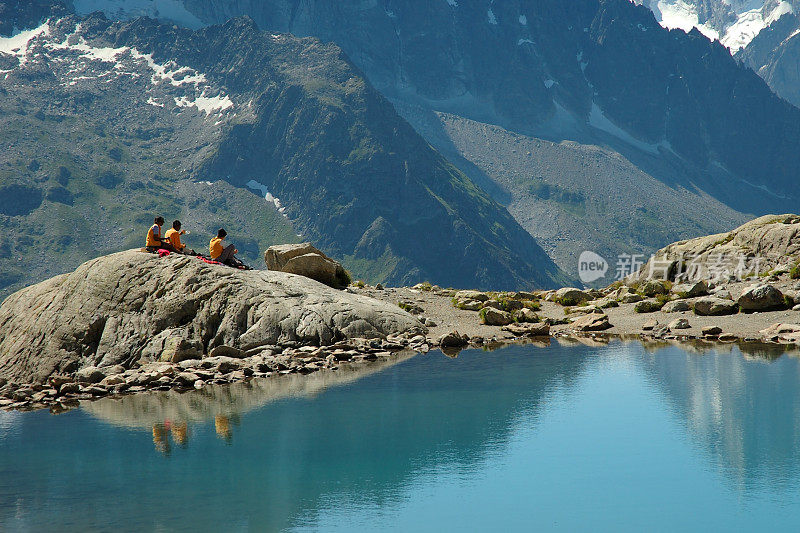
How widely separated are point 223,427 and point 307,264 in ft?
69.2

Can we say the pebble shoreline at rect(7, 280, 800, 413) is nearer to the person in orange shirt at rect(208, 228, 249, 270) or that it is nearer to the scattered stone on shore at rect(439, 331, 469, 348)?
the scattered stone on shore at rect(439, 331, 469, 348)

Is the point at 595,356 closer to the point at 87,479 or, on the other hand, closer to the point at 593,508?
the point at 593,508

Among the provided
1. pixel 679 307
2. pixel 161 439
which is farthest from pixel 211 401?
pixel 679 307

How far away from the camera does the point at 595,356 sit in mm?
37469

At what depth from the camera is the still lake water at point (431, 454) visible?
1823 cm

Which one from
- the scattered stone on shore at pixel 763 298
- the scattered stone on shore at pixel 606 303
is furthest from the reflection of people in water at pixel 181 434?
the scattered stone on shore at pixel 606 303

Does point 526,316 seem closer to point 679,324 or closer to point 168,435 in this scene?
point 679,324

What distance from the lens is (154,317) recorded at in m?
35.9

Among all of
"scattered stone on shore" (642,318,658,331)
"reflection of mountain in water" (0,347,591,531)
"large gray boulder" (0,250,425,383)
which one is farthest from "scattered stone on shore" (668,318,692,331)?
"large gray boulder" (0,250,425,383)

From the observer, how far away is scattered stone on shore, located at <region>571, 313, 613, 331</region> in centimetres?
4551

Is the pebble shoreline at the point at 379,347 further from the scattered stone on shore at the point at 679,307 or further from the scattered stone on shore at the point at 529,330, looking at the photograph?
the scattered stone on shore at the point at 679,307

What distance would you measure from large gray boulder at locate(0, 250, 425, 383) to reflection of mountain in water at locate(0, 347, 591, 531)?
5.47 m

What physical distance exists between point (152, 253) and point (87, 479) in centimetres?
1918

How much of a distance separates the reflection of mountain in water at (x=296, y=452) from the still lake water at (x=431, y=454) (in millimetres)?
81
